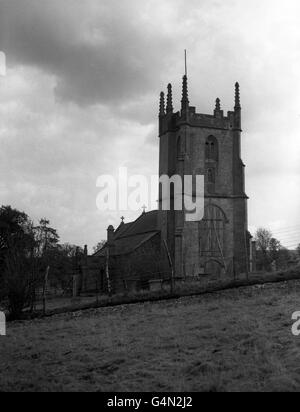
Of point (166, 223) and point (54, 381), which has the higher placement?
point (166, 223)

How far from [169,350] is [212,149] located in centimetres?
3572

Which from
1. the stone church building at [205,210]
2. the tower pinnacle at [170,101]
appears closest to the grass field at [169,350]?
the stone church building at [205,210]

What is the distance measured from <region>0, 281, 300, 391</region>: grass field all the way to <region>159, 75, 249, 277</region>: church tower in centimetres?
2340

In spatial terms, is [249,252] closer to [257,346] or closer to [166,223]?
[166,223]

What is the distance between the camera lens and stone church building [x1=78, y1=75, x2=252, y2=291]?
45438mm

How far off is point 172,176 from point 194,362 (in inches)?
1466

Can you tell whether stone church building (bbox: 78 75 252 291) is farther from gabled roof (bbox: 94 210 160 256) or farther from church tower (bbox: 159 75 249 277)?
gabled roof (bbox: 94 210 160 256)

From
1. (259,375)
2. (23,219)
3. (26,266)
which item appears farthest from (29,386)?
(23,219)

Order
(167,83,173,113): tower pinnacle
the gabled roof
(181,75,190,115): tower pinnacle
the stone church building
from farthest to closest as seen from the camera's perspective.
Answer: the gabled roof
(167,83,173,113): tower pinnacle
(181,75,190,115): tower pinnacle
the stone church building

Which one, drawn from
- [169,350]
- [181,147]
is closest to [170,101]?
[181,147]

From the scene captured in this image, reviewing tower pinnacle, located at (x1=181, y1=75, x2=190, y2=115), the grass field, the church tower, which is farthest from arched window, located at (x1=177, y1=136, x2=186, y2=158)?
the grass field

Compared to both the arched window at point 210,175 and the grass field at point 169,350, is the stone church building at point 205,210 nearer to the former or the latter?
the arched window at point 210,175

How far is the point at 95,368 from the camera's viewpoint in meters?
12.8
